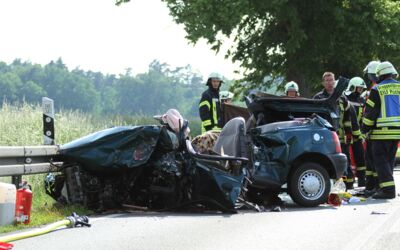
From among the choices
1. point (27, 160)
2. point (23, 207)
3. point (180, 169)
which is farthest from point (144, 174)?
point (23, 207)

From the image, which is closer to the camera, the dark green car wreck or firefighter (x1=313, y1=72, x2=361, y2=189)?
the dark green car wreck

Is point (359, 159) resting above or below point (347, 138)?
below

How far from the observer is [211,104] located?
41.8 ft

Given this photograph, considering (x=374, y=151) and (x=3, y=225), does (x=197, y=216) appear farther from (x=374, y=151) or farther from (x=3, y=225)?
(x=374, y=151)

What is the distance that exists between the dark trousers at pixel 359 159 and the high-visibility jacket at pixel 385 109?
1843 mm

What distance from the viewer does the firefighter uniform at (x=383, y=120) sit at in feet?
38.2

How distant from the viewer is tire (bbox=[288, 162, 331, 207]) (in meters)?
10.3

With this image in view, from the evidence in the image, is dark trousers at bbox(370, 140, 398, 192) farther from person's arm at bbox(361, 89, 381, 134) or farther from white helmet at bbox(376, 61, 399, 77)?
white helmet at bbox(376, 61, 399, 77)

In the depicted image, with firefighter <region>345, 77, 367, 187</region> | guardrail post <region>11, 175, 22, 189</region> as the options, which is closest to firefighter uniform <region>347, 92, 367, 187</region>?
firefighter <region>345, 77, 367, 187</region>

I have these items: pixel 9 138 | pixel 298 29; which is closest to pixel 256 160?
pixel 9 138

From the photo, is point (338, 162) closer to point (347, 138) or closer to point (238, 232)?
point (347, 138)

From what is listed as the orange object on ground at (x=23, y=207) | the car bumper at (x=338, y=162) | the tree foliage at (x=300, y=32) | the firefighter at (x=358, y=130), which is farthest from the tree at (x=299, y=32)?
the orange object on ground at (x=23, y=207)

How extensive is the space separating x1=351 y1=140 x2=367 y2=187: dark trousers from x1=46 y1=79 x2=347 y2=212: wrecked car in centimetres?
326

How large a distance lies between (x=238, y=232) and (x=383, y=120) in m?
4.74
